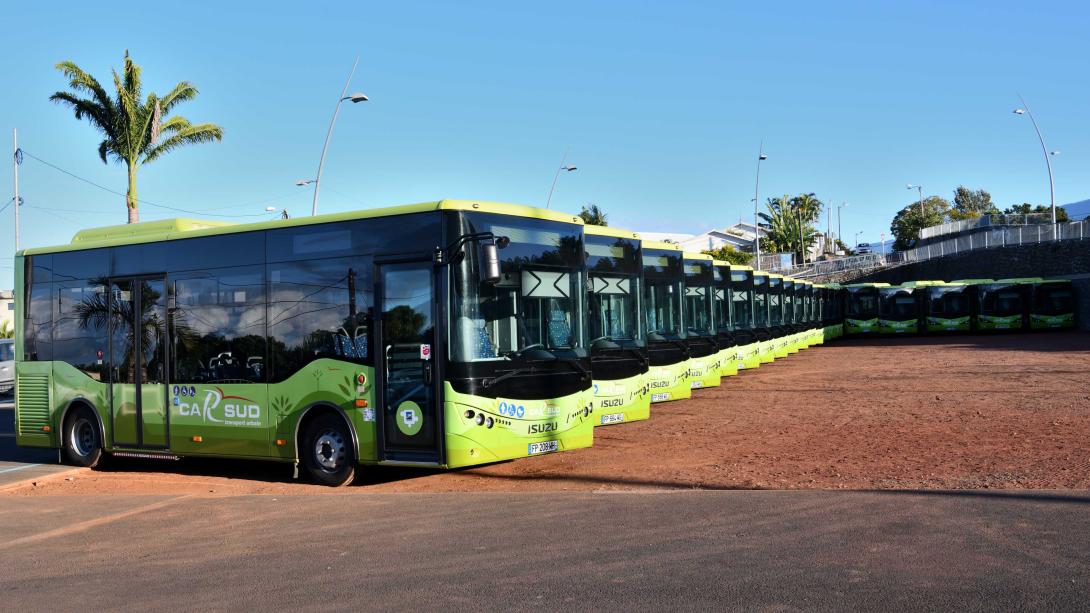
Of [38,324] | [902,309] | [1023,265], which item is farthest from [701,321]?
[1023,265]

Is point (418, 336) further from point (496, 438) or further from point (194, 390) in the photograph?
point (194, 390)

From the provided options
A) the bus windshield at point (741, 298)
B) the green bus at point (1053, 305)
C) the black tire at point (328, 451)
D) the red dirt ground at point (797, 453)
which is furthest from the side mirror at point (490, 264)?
the green bus at point (1053, 305)

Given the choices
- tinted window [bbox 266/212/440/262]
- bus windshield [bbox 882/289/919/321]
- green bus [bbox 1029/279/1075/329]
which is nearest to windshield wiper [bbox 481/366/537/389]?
tinted window [bbox 266/212/440/262]

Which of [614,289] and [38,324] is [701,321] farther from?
[38,324]

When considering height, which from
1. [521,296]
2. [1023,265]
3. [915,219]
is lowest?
[521,296]

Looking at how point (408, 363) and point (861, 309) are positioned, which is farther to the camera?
point (861, 309)

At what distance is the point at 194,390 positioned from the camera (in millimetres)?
13227

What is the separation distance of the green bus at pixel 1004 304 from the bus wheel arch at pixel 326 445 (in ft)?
168

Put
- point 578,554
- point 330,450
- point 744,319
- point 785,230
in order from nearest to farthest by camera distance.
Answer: point 578,554, point 330,450, point 744,319, point 785,230

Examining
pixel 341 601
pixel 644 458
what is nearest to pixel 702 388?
pixel 644 458

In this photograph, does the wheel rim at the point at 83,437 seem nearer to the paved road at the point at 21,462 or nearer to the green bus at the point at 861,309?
the paved road at the point at 21,462

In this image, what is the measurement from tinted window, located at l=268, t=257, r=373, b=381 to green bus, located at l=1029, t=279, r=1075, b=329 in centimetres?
5282

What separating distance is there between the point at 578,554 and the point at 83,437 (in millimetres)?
10297

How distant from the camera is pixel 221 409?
42.5 ft
